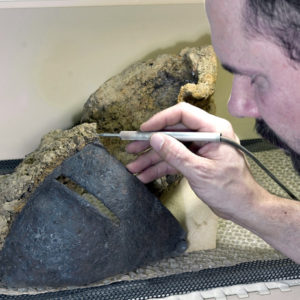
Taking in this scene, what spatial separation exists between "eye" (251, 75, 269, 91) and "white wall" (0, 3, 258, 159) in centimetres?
56

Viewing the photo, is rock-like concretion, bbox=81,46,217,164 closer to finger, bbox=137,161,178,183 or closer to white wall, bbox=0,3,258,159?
white wall, bbox=0,3,258,159

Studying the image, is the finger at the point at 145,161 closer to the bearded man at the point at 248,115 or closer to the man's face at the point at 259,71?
the bearded man at the point at 248,115

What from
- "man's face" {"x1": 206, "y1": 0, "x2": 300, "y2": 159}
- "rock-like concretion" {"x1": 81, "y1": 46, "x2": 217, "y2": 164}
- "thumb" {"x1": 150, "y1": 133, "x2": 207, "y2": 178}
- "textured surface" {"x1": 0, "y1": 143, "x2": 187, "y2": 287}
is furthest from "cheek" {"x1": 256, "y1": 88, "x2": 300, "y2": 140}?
"rock-like concretion" {"x1": 81, "y1": 46, "x2": 217, "y2": 164}

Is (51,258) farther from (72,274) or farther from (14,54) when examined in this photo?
(14,54)

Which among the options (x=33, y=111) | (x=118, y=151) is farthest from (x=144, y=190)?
(x=33, y=111)

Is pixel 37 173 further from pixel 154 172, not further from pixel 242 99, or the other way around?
pixel 242 99

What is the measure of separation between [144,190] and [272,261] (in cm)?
31

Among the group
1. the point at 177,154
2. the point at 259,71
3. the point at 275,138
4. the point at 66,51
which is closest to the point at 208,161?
the point at 177,154

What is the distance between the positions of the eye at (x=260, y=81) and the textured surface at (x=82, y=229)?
340 mm

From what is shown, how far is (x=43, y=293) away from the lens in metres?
0.91

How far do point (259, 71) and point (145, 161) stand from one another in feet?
1.47

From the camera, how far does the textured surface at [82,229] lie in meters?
0.84

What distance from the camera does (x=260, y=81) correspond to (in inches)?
25.5

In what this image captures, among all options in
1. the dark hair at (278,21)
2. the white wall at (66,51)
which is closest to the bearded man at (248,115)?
the dark hair at (278,21)
